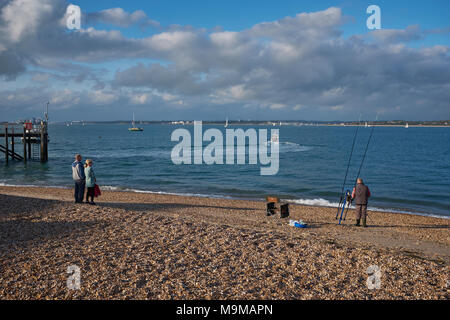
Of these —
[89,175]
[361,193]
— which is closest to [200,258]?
[361,193]

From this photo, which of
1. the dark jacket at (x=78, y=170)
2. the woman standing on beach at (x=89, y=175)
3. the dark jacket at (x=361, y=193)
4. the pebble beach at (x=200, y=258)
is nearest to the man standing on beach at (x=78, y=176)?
the dark jacket at (x=78, y=170)

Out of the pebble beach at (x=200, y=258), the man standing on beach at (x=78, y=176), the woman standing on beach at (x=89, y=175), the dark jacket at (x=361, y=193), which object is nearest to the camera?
the pebble beach at (x=200, y=258)

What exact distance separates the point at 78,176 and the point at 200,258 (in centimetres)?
766

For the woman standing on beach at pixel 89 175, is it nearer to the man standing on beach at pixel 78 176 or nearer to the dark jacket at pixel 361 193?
the man standing on beach at pixel 78 176

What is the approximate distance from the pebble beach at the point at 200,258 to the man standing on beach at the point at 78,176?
2.37 ft

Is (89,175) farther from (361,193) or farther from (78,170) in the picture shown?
(361,193)

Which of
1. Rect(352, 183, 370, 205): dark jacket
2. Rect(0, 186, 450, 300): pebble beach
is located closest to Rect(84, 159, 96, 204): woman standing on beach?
Rect(0, 186, 450, 300): pebble beach

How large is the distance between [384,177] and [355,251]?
82.2 feet

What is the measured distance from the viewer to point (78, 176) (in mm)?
13438

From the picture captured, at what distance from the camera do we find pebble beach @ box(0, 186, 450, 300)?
645 centimetres

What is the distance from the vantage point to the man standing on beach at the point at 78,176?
13.2 metres

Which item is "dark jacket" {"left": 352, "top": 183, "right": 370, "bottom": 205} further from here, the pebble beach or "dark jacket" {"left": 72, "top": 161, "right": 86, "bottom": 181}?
"dark jacket" {"left": 72, "top": 161, "right": 86, "bottom": 181}

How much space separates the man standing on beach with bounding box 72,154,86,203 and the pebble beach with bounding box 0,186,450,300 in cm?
72
